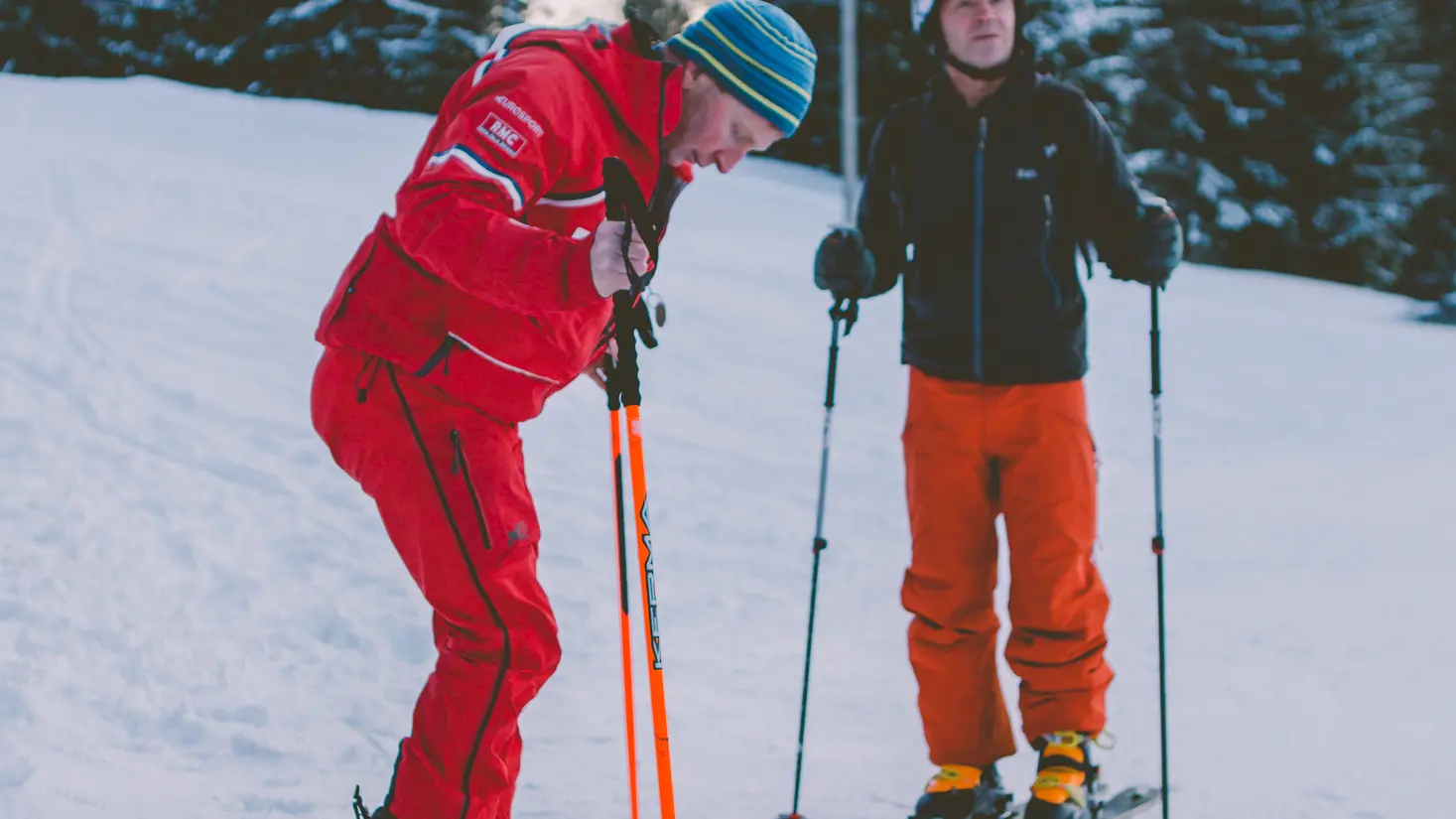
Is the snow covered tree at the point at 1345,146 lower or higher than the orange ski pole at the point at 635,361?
lower

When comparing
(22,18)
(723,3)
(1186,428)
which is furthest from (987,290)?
(22,18)

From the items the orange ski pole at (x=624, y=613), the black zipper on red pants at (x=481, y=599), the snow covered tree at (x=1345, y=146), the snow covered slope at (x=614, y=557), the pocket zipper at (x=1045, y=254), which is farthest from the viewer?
the snow covered tree at (x=1345, y=146)

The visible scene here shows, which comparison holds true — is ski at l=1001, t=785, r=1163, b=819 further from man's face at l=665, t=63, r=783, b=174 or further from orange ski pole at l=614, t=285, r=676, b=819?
man's face at l=665, t=63, r=783, b=174

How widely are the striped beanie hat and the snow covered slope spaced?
185 centimetres

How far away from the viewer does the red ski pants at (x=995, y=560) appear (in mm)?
3139

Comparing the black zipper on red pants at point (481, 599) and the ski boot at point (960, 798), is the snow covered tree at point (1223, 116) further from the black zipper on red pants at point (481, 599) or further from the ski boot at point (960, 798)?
the black zipper on red pants at point (481, 599)

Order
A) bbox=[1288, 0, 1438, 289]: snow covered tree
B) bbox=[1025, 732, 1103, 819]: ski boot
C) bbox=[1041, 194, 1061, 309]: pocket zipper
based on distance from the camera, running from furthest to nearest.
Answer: bbox=[1288, 0, 1438, 289]: snow covered tree, bbox=[1041, 194, 1061, 309]: pocket zipper, bbox=[1025, 732, 1103, 819]: ski boot

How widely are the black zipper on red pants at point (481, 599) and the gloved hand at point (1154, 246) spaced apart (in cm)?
180

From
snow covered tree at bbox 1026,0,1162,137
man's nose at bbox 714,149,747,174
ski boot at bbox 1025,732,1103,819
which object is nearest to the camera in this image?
man's nose at bbox 714,149,747,174

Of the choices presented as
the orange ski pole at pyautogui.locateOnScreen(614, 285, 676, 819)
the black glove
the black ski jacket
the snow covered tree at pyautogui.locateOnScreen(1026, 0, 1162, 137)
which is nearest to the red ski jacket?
the orange ski pole at pyautogui.locateOnScreen(614, 285, 676, 819)

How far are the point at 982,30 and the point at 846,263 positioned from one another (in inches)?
25.4

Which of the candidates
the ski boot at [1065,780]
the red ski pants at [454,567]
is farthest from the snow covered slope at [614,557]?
the red ski pants at [454,567]

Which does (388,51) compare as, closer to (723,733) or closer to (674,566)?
(674,566)

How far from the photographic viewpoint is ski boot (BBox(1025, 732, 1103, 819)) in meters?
3.06
